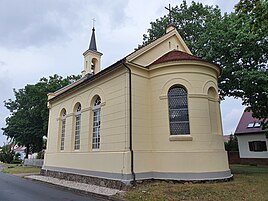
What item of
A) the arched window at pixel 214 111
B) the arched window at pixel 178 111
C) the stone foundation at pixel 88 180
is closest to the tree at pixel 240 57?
the arched window at pixel 214 111

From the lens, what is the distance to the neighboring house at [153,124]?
10.8 metres

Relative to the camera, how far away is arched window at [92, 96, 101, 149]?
13.3 meters

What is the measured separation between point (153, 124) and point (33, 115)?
25.4 m

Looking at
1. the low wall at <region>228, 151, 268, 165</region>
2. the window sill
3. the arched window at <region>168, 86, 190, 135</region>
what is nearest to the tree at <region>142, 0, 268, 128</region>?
the arched window at <region>168, 86, 190, 135</region>

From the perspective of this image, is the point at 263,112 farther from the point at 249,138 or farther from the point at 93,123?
the point at 249,138

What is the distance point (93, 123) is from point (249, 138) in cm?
2200

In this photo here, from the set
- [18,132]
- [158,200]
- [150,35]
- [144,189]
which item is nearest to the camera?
[158,200]

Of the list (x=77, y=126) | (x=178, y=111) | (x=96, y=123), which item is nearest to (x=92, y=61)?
(x=77, y=126)

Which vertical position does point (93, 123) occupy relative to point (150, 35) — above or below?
below

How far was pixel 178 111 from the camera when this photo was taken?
11.6m

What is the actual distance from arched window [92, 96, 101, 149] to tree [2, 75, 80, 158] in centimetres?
1785

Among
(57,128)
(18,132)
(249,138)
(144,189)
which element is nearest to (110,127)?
(144,189)

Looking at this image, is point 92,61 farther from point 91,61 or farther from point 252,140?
point 252,140

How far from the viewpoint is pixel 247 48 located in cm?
1443
